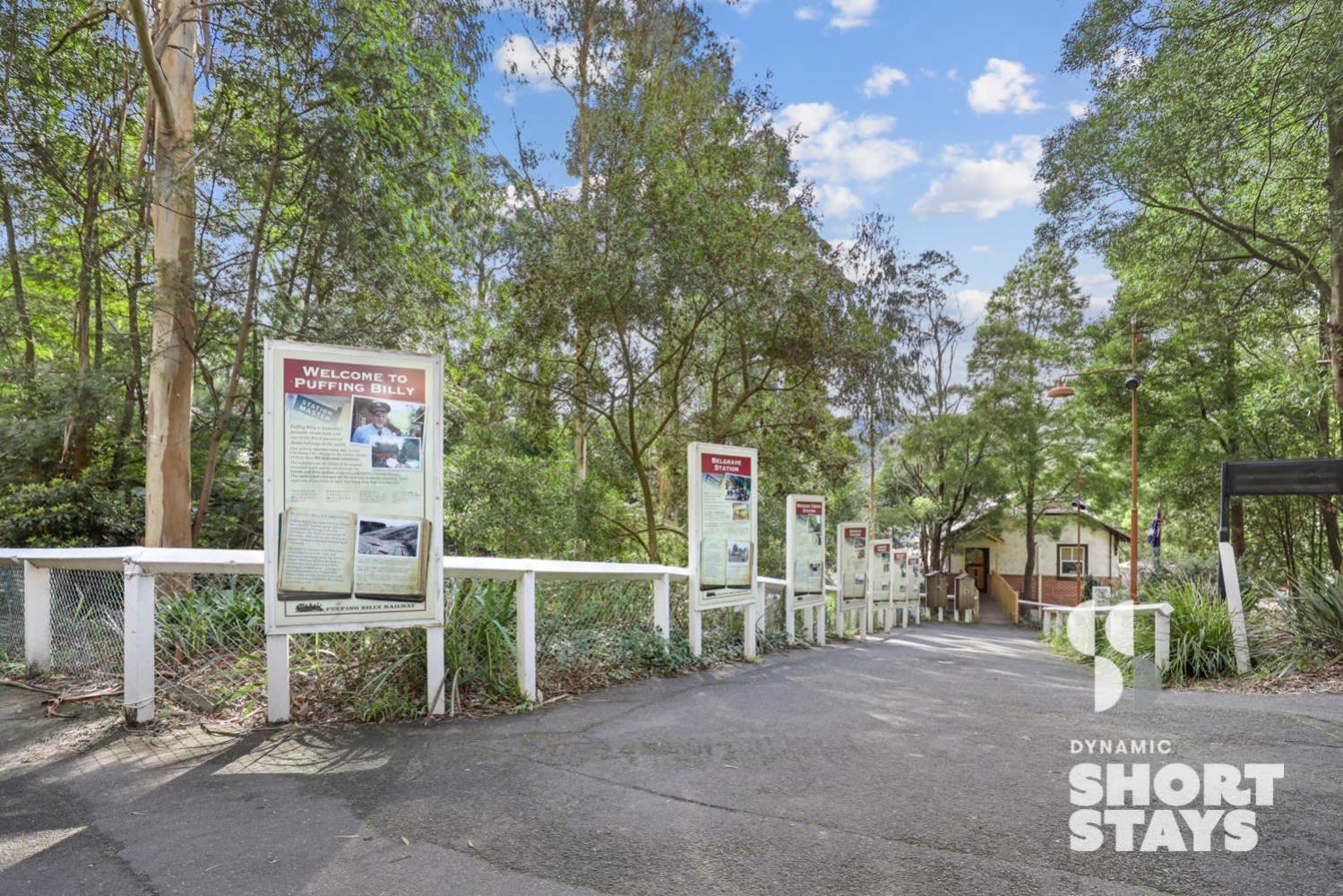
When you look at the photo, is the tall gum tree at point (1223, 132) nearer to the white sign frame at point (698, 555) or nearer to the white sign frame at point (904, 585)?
the white sign frame at point (698, 555)

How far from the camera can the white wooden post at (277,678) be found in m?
4.61

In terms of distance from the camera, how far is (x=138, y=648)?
14.7ft

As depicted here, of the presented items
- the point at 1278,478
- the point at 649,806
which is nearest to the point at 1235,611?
the point at 1278,478

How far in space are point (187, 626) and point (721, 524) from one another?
4585mm

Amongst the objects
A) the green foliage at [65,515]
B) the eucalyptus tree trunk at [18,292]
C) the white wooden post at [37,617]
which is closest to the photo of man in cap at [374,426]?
the white wooden post at [37,617]

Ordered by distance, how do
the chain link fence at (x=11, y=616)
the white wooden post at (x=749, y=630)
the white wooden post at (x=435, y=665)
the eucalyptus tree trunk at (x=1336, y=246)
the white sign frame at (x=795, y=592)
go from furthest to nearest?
the white sign frame at (x=795, y=592), the eucalyptus tree trunk at (x=1336, y=246), the white wooden post at (x=749, y=630), the chain link fence at (x=11, y=616), the white wooden post at (x=435, y=665)

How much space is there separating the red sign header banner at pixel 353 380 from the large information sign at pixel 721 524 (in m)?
3.17

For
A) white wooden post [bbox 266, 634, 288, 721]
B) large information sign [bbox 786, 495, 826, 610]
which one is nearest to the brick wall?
large information sign [bbox 786, 495, 826, 610]

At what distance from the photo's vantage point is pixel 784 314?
11.8 metres

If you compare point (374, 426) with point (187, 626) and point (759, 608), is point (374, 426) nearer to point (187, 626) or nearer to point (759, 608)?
point (187, 626)

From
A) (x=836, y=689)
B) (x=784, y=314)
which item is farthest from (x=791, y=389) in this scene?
(x=836, y=689)

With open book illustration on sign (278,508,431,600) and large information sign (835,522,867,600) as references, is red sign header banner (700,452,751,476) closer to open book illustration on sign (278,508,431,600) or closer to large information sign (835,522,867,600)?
open book illustration on sign (278,508,431,600)

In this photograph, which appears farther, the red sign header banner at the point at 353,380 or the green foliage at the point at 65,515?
the green foliage at the point at 65,515

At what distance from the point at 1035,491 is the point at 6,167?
30814 mm
